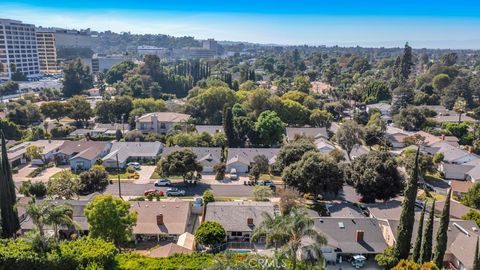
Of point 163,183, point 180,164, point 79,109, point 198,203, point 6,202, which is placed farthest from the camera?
point 79,109

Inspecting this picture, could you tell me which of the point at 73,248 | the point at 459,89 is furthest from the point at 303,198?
the point at 459,89

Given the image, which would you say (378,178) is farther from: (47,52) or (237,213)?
(47,52)

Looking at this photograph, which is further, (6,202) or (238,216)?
(238,216)

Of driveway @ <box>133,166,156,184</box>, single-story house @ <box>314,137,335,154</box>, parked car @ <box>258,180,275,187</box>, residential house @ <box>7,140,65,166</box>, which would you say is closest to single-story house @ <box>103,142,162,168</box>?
driveway @ <box>133,166,156,184</box>

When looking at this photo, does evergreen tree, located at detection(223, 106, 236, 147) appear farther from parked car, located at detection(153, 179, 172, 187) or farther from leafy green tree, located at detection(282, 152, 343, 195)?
leafy green tree, located at detection(282, 152, 343, 195)

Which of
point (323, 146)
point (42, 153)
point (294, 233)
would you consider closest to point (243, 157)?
point (323, 146)

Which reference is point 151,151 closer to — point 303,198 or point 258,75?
point 303,198

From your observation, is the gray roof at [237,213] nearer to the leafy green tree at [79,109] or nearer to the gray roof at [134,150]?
the gray roof at [134,150]
